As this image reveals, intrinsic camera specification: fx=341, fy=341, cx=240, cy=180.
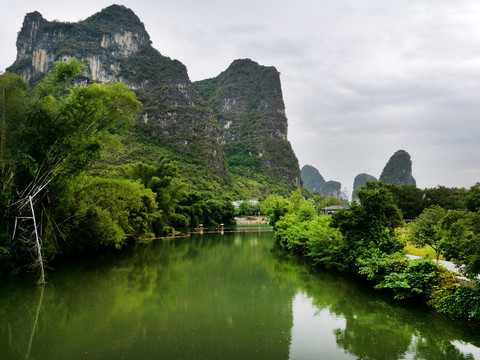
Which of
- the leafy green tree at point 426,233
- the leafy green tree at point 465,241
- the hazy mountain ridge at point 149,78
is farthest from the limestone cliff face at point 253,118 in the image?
the leafy green tree at point 465,241

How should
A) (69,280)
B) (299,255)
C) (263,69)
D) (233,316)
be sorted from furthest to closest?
(263,69)
(299,255)
(69,280)
(233,316)

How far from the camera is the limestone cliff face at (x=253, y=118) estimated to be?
14738 centimetres

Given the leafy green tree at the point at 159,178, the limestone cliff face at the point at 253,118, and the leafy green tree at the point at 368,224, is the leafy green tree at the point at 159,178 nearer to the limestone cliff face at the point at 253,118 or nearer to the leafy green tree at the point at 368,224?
the leafy green tree at the point at 368,224

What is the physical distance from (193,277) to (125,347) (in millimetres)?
7641

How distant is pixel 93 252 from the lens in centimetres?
2097

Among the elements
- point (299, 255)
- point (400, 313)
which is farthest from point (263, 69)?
point (400, 313)

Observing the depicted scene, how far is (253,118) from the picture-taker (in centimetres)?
16775

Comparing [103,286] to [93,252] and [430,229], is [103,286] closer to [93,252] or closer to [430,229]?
[93,252]

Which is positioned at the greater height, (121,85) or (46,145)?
(121,85)

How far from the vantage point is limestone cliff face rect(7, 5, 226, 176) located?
101 m

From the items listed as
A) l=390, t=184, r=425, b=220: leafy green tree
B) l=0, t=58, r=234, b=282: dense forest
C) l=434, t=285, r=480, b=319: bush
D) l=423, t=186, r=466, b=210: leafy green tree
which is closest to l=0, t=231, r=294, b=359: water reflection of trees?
l=0, t=58, r=234, b=282: dense forest

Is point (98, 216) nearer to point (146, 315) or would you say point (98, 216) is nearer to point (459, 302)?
point (146, 315)

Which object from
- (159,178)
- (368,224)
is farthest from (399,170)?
(368,224)

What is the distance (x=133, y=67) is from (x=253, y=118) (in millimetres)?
66245
